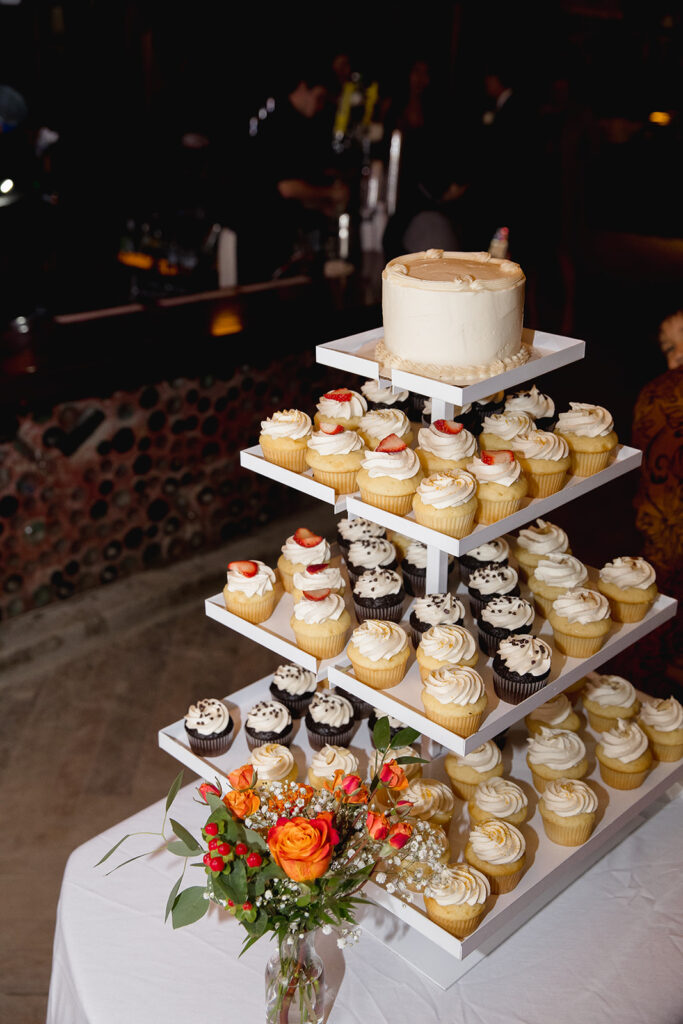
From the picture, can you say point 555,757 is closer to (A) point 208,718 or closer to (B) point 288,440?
(A) point 208,718

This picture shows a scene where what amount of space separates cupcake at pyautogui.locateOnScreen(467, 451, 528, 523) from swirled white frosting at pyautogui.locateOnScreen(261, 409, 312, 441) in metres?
0.40

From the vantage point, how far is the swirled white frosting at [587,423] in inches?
83.0

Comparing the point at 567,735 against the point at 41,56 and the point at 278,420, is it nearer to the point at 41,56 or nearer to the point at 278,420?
the point at 278,420

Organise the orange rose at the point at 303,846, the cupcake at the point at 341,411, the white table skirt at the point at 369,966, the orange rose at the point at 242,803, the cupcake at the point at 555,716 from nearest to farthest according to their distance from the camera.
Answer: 1. the orange rose at the point at 303,846
2. the orange rose at the point at 242,803
3. the white table skirt at the point at 369,966
4. the cupcake at the point at 341,411
5. the cupcake at the point at 555,716

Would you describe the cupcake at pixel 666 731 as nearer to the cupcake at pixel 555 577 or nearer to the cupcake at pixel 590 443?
the cupcake at pixel 555 577

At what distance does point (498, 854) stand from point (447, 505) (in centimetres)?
69

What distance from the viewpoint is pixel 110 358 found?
4.03m

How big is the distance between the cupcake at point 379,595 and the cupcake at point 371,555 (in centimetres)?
5

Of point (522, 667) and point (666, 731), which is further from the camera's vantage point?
point (666, 731)

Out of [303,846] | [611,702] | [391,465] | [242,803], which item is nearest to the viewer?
[303,846]

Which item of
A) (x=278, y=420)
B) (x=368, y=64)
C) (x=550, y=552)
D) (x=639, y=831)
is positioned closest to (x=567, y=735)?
(x=639, y=831)

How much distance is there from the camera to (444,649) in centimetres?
192

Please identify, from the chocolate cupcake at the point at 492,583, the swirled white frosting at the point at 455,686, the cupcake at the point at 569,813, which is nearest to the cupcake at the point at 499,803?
the cupcake at the point at 569,813

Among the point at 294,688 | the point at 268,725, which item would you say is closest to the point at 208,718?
the point at 268,725
